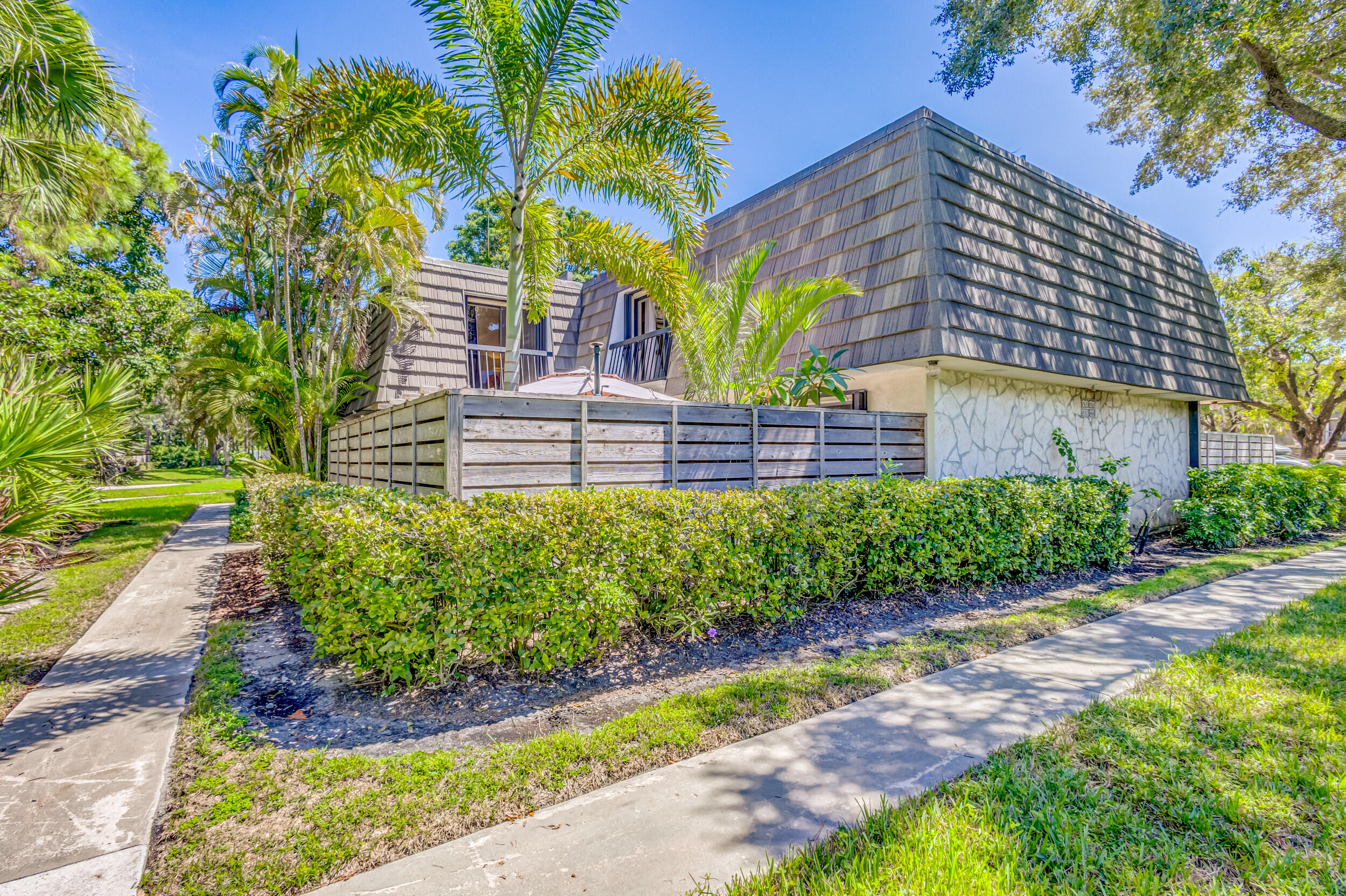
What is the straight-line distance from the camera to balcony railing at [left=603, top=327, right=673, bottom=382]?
10555 millimetres

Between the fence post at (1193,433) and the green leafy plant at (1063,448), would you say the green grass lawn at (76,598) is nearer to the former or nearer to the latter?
the green leafy plant at (1063,448)

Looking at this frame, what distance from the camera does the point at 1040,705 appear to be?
130 inches

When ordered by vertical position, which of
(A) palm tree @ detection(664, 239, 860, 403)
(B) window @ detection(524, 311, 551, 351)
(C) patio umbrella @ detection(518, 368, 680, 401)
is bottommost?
(C) patio umbrella @ detection(518, 368, 680, 401)

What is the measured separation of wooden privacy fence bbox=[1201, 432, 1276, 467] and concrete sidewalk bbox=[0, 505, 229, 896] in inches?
658

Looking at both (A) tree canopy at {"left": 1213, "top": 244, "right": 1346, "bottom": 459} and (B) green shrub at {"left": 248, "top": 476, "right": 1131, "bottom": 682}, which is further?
(A) tree canopy at {"left": 1213, "top": 244, "right": 1346, "bottom": 459}

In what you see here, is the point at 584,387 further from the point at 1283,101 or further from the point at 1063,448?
the point at 1283,101

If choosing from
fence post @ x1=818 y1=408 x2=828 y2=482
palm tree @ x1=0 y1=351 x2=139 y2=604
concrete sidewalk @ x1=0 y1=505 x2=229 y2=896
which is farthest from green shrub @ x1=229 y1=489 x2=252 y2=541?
fence post @ x1=818 y1=408 x2=828 y2=482

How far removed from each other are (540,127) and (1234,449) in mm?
17199

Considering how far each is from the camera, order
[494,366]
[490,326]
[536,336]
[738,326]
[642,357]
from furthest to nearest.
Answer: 1. [490,326]
2. [536,336]
3. [494,366]
4. [642,357]
5. [738,326]

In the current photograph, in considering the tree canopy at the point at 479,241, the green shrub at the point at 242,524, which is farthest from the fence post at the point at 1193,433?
the green shrub at the point at 242,524

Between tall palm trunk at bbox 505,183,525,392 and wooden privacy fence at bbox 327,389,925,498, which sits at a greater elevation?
tall palm trunk at bbox 505,183,525,392

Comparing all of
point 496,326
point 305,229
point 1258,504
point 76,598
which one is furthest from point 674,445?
point 1258,504

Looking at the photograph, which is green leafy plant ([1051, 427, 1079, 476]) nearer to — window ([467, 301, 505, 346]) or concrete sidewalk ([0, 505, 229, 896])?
concrete sidewalk ([0, 505, 229, 896])

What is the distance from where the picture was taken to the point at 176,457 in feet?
123
